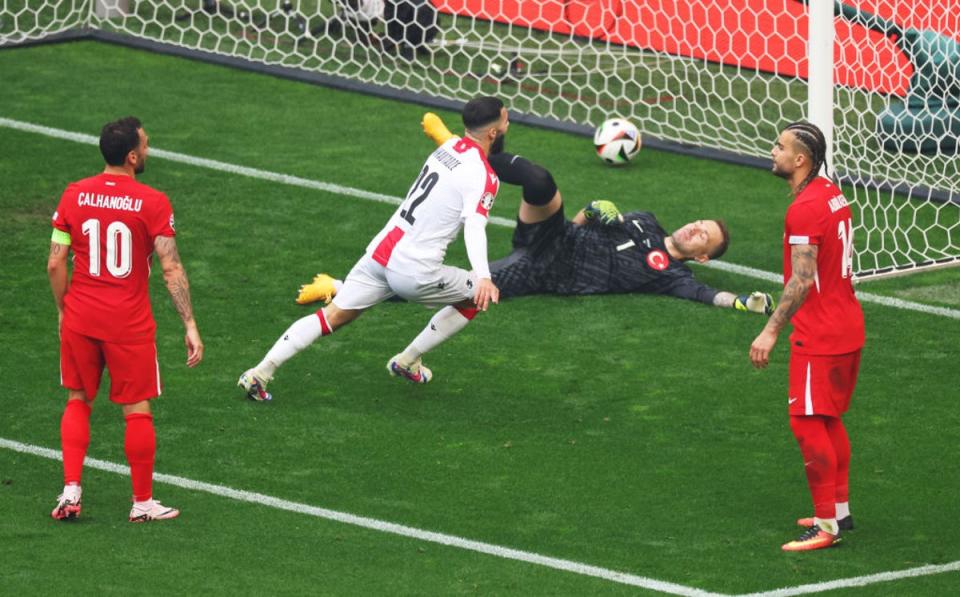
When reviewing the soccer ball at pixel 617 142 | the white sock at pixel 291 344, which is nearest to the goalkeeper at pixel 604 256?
the white sock at pixel 291 344

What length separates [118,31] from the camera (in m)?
18.3

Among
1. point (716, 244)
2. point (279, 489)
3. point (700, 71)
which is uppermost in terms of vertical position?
point (700, 71)

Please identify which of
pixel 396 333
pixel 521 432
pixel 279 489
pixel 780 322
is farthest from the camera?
pixel 396 333

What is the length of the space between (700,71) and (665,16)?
64 centimetres

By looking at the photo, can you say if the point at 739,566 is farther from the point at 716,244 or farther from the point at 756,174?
the point at 756,174

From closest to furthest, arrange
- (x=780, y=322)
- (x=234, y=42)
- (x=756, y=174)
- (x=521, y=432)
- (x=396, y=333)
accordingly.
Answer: (x=780, y=322), (x=521, y=432), (x=396, y=333), (x=756, y=174), (x=234, y=42)

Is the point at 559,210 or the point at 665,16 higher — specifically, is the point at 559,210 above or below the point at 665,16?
below

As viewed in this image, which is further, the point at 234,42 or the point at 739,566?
the point at 234,42

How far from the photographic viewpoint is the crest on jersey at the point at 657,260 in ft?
41.0

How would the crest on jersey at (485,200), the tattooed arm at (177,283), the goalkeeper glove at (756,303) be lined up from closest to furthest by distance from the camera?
the tattooed arm at (177,283) → the crest on jersey at (485,200) → the goalkeeper glove at (756,303)

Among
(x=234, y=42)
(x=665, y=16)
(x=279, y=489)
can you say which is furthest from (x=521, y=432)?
(x=234, y=42)

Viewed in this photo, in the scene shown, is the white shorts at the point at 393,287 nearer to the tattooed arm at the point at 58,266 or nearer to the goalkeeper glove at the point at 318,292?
the goalkeeper glove at the point at 318,292

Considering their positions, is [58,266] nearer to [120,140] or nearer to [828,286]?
[120,140]

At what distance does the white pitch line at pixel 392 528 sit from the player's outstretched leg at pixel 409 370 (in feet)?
6.24
